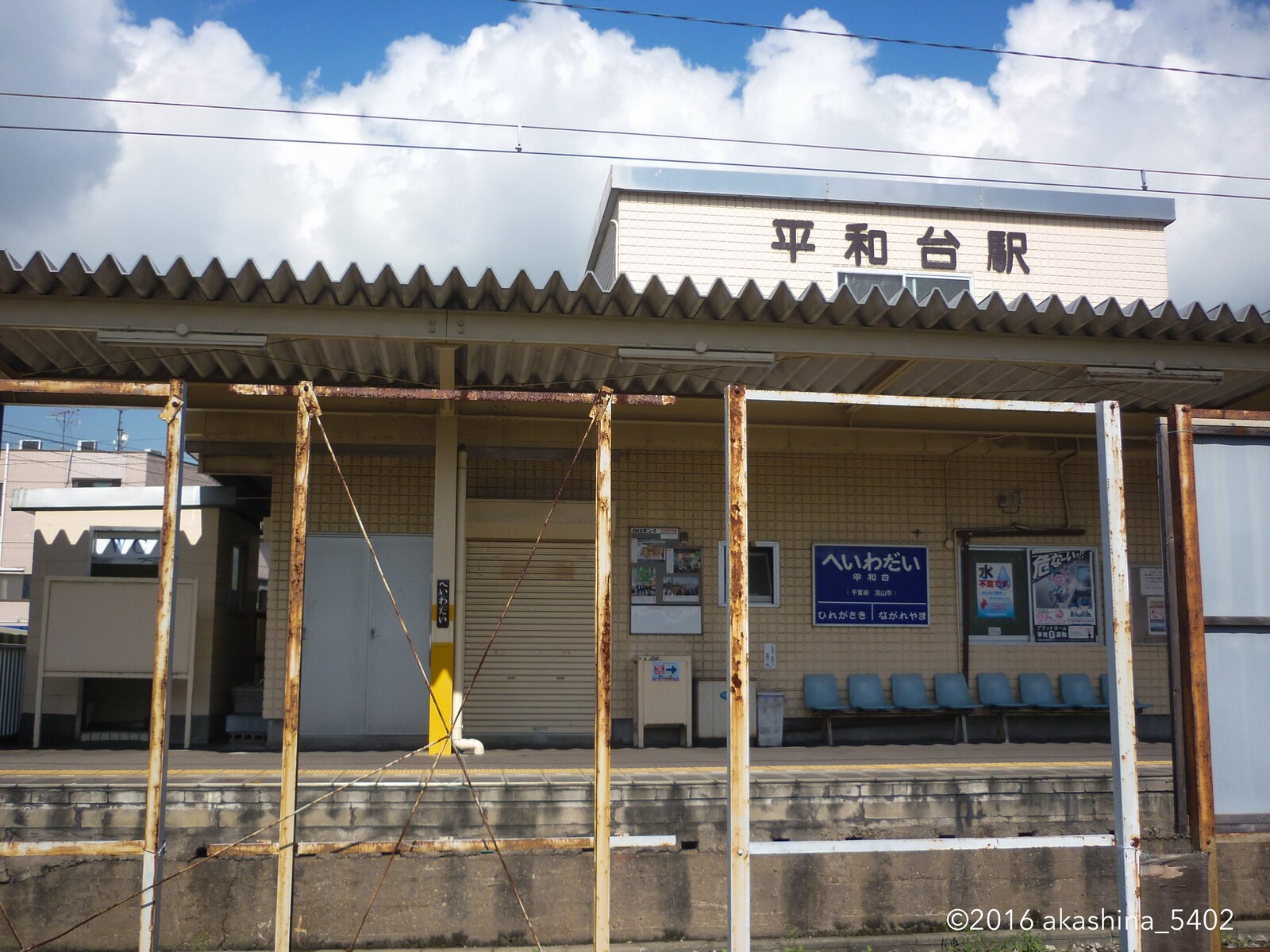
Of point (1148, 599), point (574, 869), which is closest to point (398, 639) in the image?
point (574, 869)

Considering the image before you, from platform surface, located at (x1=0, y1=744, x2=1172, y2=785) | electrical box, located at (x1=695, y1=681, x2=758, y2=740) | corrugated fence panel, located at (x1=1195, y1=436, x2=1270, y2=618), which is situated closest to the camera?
corrugated fence panel, located at (x1=1195, y1=436, x2=1270, y2=618)

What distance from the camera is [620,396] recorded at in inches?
196

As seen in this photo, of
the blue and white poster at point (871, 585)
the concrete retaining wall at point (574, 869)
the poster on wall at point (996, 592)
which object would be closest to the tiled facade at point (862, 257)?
the blue and white poster at point (871, 585)

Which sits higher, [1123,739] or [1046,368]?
[1046,368]

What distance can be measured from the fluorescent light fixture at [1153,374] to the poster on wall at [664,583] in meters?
4.72

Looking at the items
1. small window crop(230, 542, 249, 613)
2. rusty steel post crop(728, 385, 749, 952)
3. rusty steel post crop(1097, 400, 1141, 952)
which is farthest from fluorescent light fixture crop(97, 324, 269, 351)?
rusty steel post crop(1097, 400, 1141, 952)

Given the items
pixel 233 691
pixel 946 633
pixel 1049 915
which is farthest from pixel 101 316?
pixel 946 633

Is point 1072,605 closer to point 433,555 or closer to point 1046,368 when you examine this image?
point 1046,368

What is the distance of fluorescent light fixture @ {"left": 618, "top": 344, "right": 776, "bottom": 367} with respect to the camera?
7.91 m

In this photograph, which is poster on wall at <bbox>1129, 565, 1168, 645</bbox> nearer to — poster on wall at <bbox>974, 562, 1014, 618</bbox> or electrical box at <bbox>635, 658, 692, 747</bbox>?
poster on wall at <bbox>974, 562, 1014, 618</bbox>

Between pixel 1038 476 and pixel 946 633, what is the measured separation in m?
2.20

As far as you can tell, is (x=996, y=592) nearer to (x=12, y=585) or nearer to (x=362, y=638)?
(x=362, y=638)

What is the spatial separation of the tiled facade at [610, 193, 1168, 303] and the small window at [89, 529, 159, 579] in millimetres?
6862

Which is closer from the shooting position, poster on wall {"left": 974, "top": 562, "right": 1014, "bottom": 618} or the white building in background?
poster on wall {"left": 974, "top": 562, "right": 1014, "bottom": 618}
